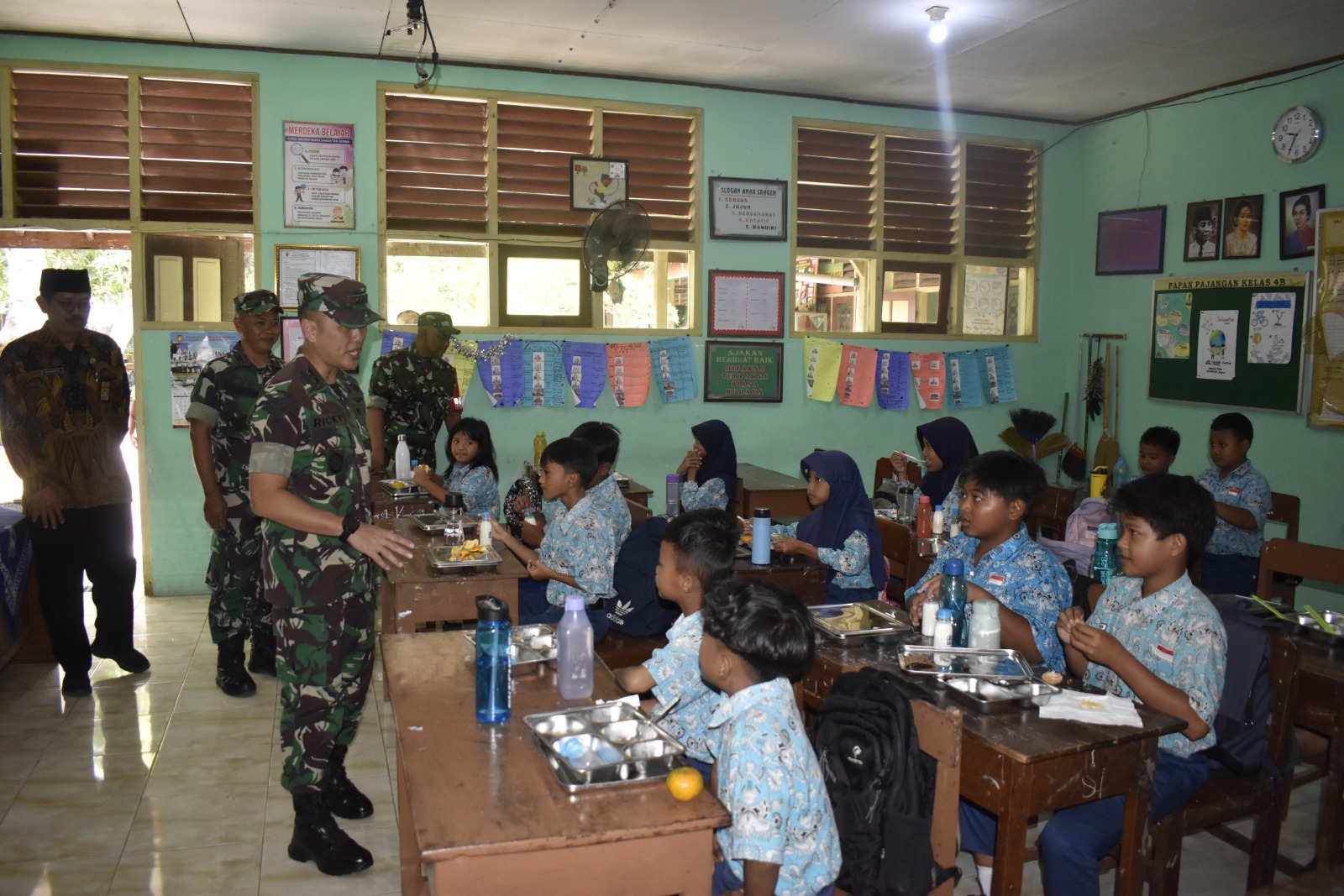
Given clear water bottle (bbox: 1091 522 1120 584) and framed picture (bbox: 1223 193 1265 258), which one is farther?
framed picture (bbox: 1223 193 1265 258)

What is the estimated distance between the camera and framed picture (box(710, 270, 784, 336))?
6.92 metres

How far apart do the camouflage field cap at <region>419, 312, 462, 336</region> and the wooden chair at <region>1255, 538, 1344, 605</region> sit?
4.25 m

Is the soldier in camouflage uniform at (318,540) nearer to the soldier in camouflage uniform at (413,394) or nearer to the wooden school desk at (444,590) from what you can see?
the wooden school desk at (444,590)

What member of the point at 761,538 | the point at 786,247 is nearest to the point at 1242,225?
the point at 786,247

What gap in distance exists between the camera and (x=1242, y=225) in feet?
20.6

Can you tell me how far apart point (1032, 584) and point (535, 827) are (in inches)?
70.9

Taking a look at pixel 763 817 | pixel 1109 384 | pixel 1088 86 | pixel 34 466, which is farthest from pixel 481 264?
pixel 763 817

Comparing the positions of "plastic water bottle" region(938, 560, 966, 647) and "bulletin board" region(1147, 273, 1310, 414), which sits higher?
"bulletin board" region(1147, 273, 1310, 414)

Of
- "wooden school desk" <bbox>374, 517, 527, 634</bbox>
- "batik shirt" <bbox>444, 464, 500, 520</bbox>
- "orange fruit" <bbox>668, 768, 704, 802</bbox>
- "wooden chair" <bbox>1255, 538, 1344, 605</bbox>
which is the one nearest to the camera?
"orange fruit" <bbox>668, 768, 704, 802</bbox>

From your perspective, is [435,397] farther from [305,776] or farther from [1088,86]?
[1088,86]

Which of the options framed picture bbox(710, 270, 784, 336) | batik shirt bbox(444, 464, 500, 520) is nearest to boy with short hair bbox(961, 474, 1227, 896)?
batik shirt bbox(444, 464, 500, 520)

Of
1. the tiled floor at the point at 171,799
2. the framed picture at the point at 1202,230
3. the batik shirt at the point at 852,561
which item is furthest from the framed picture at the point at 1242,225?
the batik shirt at the point at 852,561

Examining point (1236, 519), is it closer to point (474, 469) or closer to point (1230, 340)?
→ point (1230, 340)

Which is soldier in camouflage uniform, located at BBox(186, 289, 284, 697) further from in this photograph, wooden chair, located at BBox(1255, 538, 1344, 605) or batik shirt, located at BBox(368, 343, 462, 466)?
wooden chair, located at BBox(1255, 538, 1344, 605)
